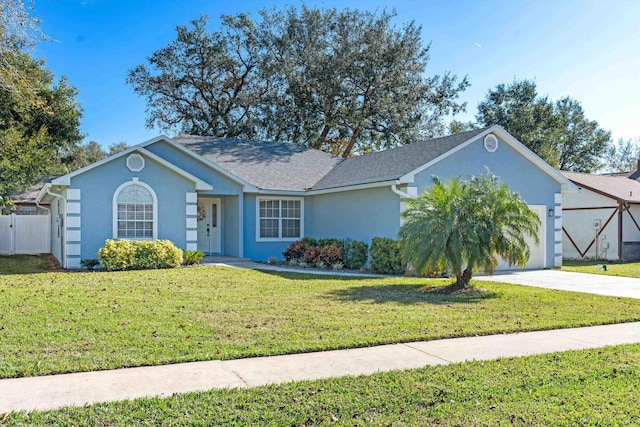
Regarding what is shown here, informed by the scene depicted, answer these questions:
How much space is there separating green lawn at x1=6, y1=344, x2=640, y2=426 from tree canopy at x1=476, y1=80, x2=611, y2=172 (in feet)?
112

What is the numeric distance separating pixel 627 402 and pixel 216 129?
3139 cm

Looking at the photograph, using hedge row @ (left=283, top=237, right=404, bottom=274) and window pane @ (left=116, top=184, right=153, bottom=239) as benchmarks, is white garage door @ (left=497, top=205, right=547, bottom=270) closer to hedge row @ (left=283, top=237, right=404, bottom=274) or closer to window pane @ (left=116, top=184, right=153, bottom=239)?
hedge row @ (left=283, top=237, right=404, bottom=274)

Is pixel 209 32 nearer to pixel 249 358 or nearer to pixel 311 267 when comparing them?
pixel 311 267

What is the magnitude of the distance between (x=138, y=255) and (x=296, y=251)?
5400mm

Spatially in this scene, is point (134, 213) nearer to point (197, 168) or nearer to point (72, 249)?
point (72, 249)

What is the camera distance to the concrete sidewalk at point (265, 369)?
4.85 m

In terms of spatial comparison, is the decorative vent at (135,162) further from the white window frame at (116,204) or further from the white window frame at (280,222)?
the white window frame at (280,222)

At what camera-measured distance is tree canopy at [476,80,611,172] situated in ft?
124

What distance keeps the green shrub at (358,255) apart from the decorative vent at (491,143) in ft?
16.9

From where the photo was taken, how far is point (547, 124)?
3872 centimetres

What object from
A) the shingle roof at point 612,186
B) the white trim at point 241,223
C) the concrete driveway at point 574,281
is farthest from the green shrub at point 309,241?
the shingle roof at point 612,186

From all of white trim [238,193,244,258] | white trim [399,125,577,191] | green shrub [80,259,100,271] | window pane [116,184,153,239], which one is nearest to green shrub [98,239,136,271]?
green shrub [80,259,100,271]

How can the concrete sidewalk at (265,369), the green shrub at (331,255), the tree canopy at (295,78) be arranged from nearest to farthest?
1. the concrete sidewalk at (265,369)
2. the green shrub at (331,255)
3. the tree canopy at (295,78)

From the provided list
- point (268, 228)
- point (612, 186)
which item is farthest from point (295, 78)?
point (612, 186)
